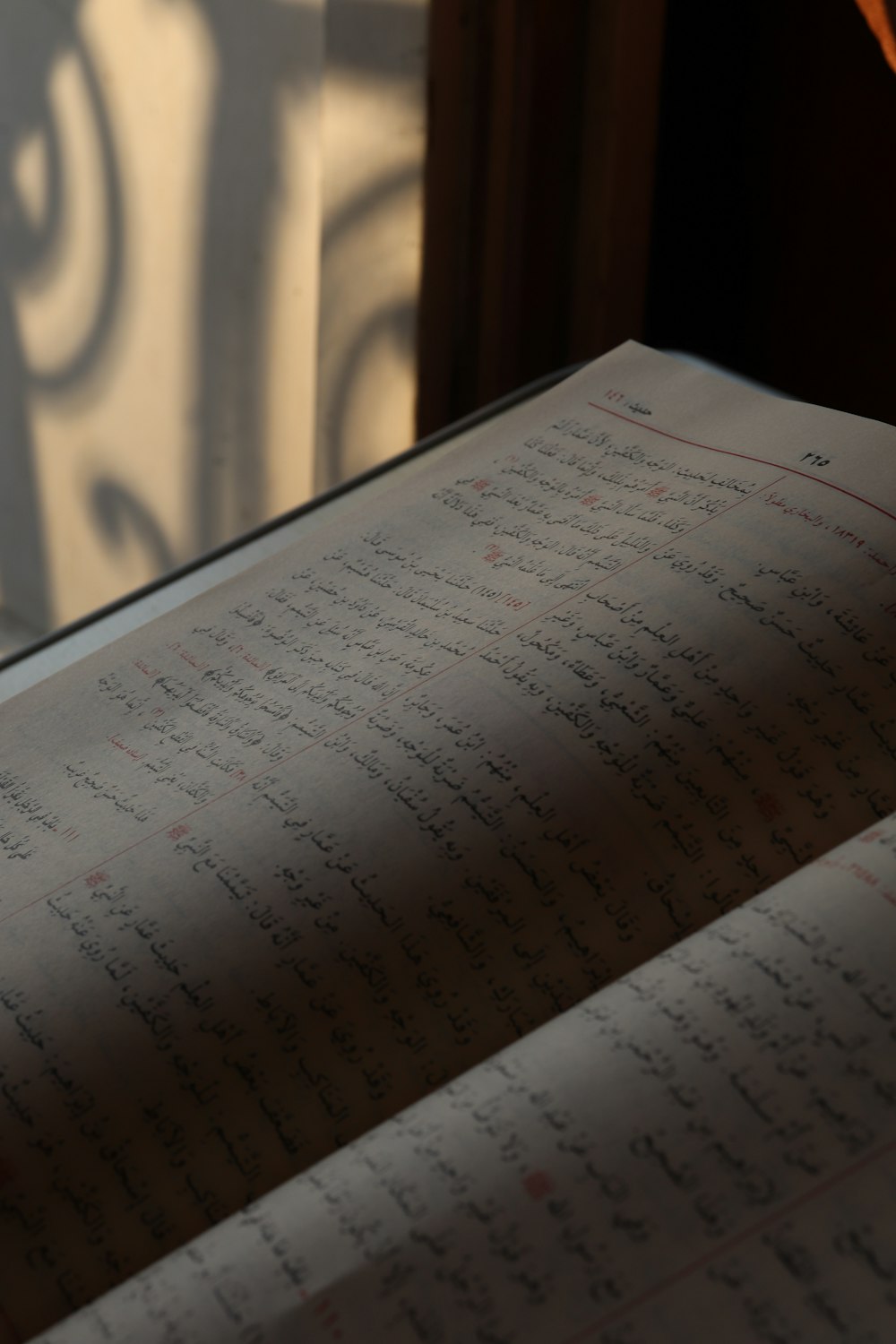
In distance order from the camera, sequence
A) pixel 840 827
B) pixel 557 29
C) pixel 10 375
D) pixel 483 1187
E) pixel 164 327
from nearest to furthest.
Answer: pixel 483 1187
pixel 840 827
pixel 557 29
pixel 164 327
pixel 10 375

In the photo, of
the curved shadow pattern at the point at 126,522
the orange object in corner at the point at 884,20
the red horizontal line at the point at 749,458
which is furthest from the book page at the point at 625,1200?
the curved shadow pattern at the point at 126,522

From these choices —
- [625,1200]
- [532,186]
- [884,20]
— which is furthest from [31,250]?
[625,1200]

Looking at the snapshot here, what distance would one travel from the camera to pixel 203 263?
51.6 inches

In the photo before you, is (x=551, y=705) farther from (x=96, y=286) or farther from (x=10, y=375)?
(x=10, y=375)

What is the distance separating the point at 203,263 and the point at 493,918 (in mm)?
1102

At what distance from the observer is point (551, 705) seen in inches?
15.5

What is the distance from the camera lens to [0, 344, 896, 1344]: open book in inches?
10.1

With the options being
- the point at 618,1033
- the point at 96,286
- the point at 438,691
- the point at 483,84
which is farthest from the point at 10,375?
the point at 618,1033

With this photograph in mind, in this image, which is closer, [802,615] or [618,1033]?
[618,1033]

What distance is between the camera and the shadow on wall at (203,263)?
3.71ft

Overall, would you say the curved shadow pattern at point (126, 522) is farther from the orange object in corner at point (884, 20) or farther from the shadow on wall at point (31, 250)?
the orange object in corner at point (884, 20)

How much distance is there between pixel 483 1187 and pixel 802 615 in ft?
0.69

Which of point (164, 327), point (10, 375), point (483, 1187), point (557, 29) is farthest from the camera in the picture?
point (10, 375)

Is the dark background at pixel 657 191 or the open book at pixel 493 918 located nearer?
the open book at pixel 493 918
